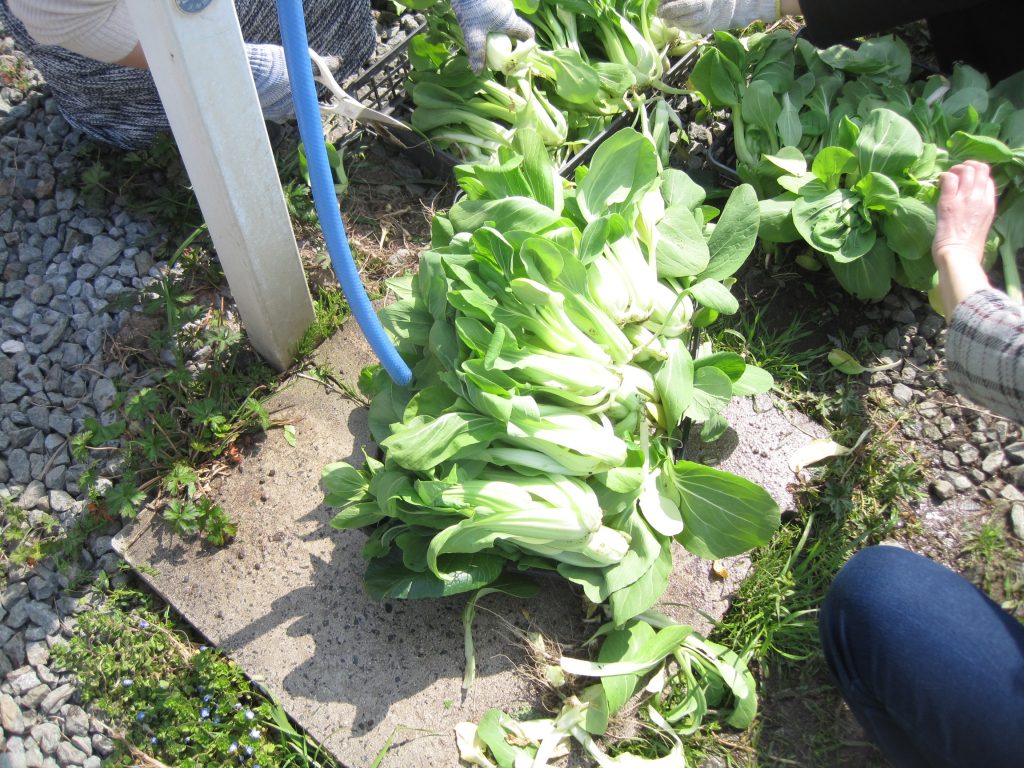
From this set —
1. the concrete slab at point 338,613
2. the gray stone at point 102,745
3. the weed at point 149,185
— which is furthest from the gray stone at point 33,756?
the weed at point 149,185

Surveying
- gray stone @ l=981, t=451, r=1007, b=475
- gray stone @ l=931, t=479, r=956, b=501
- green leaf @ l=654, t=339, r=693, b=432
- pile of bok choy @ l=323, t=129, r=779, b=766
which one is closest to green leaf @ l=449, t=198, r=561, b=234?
pile of bok choy @ l=323, t=129, r=779, b=766

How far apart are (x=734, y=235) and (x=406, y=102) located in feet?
4.36

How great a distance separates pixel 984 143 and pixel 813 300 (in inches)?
25.3

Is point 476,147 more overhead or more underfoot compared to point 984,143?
more overhead

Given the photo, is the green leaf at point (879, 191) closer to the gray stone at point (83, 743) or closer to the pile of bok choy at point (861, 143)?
the pile of bok choy at point (861, 143)

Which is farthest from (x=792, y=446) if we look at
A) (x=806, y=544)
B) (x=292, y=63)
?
(x=292, y=63)

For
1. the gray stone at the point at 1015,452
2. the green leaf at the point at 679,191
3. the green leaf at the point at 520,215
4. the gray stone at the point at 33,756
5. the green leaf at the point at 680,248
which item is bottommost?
the gray stone at the point at 1015,452

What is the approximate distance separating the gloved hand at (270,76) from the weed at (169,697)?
148cm

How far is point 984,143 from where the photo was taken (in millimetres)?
2258

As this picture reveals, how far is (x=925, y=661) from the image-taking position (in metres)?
1.74

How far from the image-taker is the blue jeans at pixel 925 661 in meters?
1.67

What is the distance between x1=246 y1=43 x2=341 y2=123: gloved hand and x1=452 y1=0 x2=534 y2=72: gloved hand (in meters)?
0.54

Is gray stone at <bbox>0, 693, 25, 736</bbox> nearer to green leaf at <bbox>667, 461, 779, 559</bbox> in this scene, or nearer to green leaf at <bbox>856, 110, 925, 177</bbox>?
green leaf at <bbox>667, 461, 779, 559</bbox>

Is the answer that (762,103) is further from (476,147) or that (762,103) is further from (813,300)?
(476,147)
